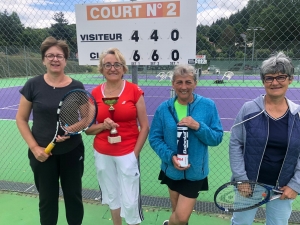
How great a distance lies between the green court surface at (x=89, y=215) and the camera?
3.21 m

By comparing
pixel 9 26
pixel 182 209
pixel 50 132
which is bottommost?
pixel 182 209

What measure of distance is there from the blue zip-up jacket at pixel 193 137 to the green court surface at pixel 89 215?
1.11 m

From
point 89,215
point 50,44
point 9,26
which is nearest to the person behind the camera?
point 50,44

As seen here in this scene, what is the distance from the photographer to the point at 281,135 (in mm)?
2035

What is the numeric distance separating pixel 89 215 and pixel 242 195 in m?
1.98

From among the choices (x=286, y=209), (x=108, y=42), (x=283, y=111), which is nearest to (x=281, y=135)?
(x=283, y=111)

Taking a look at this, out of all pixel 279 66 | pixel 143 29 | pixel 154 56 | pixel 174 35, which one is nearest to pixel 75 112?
pixel 154 56

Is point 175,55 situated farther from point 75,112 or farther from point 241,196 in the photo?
point 241,196

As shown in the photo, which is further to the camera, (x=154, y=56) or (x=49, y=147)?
(x=154, y=56)

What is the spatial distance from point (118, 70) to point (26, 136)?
1.03 metres

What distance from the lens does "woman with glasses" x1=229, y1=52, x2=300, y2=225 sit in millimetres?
2004

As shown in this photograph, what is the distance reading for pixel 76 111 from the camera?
100 inches

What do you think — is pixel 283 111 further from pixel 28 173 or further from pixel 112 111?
pixel 28 173

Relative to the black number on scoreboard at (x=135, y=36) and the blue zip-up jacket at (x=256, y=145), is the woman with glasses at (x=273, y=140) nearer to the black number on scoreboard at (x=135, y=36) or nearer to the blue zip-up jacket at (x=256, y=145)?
the blue zip-up jacket at (x=256, y=145)
